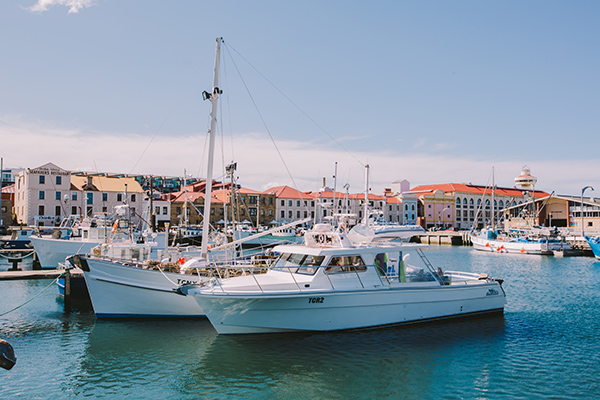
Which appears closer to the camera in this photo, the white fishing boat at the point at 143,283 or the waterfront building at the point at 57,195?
the white fishing boat at the point at 143,283

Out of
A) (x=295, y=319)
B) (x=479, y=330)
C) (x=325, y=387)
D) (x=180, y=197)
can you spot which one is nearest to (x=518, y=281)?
(x=479, y=330)

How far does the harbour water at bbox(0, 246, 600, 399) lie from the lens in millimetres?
11438

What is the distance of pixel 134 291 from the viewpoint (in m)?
17.7

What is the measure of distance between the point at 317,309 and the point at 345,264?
6.13 ft

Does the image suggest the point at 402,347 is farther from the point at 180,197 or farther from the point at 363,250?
the point at 180,197

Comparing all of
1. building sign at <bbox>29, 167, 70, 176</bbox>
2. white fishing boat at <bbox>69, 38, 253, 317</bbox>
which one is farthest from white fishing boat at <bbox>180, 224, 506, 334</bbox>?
building sign at <bbox>29, 167, 70, 176</bbox>

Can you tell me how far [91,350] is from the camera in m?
14.6

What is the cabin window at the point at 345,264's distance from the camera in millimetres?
15695

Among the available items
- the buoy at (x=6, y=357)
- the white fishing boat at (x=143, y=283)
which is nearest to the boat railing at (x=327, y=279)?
the white fishing boat at (x=143, y=283)

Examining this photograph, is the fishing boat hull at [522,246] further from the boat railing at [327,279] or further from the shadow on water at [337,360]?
the boat railing at [327,279]

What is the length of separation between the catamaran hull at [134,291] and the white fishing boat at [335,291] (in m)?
2.74

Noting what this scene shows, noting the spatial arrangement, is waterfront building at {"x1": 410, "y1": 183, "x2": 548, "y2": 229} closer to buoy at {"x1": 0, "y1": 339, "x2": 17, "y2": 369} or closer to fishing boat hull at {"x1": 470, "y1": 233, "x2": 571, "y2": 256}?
fishing boat hull at {"x1": 470, "y1": 233, "x2": 571, "y2": 256}

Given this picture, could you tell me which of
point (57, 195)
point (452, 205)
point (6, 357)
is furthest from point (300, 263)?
point (452, 205)

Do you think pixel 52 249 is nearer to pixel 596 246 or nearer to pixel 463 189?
pixel 596 246
